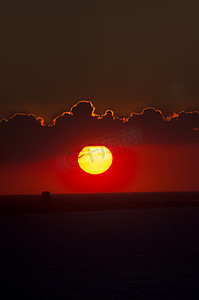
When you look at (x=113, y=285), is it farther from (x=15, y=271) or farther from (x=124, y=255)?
(x=124, y=255)

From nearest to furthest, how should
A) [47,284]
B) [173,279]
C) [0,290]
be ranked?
[0,290]
[47,284]
[173,279]

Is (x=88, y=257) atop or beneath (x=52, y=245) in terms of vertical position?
beneath

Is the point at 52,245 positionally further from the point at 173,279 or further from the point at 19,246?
the point at 173,279

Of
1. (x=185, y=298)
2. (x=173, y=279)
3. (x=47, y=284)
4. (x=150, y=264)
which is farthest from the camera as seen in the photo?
(x=150, y=264)

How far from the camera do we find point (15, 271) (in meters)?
40.9

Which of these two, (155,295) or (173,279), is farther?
(173,279)

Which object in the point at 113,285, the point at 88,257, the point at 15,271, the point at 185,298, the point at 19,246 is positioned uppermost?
the point at 19,246

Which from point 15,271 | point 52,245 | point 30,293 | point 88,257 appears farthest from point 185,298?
point 52,245

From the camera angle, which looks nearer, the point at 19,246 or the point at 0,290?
the point at 0,290

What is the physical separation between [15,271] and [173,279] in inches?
482

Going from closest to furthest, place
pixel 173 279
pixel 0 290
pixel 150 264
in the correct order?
pixel 0 290, pixel 173 279, pixel 150 264

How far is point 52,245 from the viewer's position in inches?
2596

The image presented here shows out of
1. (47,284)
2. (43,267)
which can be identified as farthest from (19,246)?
(47,284)

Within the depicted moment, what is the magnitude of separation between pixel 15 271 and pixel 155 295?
1420 centimetres
